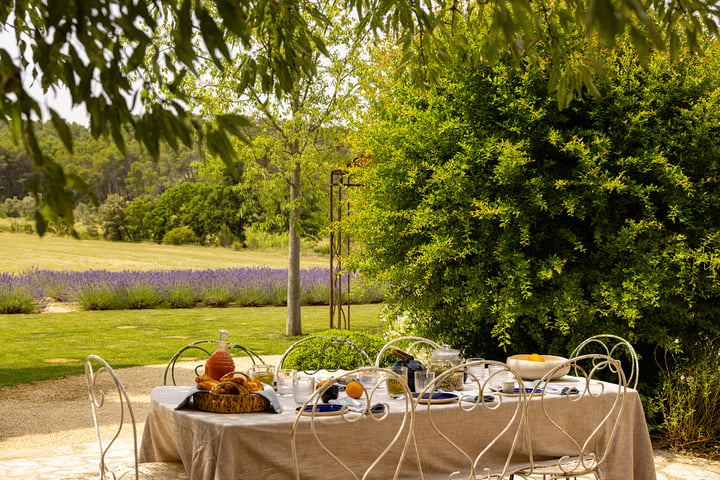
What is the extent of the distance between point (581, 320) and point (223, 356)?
295 centimetres

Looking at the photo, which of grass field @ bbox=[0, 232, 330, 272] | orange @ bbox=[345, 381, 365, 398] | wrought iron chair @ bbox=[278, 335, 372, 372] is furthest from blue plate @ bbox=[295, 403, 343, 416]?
grass field @ bbox=[0, 232, 330, 272]

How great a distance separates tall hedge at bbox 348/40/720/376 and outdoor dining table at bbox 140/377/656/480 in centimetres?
157

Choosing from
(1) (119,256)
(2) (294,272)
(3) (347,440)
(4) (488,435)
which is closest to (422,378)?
(4) (488,435)

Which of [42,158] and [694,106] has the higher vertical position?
[694,106]

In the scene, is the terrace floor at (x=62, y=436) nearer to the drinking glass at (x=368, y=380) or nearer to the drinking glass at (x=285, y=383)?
the drinking glass at (x=285, y=383)

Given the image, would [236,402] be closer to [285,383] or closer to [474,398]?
[285,383]

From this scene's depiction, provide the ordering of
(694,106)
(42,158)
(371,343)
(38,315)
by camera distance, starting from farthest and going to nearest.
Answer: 1. (38,315)
2. (371,343)
3. (694,106)
4. (42,158)

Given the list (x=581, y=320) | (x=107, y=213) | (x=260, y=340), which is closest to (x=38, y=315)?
(x=260, y=340)

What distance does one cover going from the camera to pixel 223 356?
3.23m

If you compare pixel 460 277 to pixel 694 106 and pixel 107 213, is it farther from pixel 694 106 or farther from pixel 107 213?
pixel 107 213

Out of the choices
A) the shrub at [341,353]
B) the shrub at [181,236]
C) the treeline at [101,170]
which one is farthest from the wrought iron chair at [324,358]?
the treeline at [101,170]

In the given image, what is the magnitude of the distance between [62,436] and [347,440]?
3659 mm

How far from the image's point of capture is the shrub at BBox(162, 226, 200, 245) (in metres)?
33.9

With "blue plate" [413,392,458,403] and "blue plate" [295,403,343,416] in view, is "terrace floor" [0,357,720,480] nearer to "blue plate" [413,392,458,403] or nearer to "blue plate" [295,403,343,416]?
"blue plate" [295,403,343,416]
